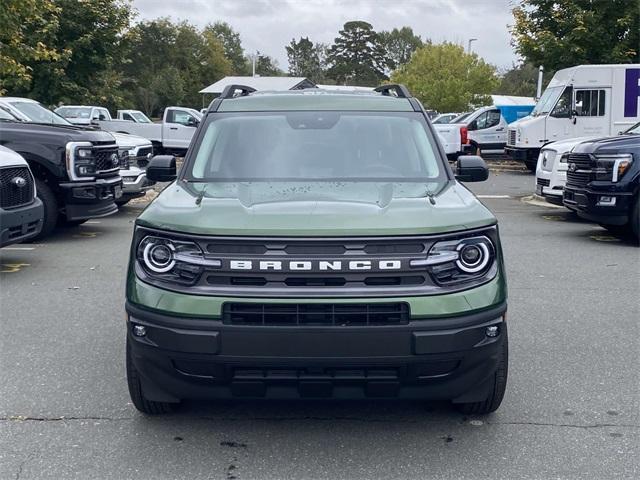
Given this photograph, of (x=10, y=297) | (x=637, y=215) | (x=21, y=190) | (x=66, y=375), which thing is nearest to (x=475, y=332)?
(x=66, y=375)

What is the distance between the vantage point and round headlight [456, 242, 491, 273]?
12.3 ft

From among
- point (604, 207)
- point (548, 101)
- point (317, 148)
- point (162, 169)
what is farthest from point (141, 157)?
point (548, 101)

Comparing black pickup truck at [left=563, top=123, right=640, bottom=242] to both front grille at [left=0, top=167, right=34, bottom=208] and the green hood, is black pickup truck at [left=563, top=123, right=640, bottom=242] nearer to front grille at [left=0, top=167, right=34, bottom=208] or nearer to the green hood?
the green hood

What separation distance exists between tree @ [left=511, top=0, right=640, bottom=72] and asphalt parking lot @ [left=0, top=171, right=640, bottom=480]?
20383 mm

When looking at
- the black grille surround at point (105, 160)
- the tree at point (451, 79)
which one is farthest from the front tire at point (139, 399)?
the tree at point (451, 79)

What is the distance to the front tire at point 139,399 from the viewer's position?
4.09 metres

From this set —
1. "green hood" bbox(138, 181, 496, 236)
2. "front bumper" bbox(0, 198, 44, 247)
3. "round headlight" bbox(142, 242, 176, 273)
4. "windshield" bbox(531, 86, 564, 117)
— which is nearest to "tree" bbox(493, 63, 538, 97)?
"windshield" bbox(531, 86, 564, 117)

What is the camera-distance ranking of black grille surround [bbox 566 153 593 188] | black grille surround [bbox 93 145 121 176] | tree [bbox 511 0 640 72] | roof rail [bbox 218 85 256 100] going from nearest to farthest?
roof rail [bbox 218 85 256 100] → black grille surround [bbox 566 153 593 188] → black grille surround [bbox 93 145 121 176] → tree [bbox 511 0 640 72]

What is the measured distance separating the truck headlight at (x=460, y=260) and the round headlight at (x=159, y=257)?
1.16 metres

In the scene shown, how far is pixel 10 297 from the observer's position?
736cm

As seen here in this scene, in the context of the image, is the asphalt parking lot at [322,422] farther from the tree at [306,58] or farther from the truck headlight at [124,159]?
the tree at [306,58]

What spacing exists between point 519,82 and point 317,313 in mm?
84229

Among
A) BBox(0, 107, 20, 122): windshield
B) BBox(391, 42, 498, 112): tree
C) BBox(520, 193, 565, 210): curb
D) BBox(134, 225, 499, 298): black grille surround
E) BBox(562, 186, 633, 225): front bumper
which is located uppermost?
BBox(391, 42, 498, 112): tree

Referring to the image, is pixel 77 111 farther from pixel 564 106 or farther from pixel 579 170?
pixel 579 170
